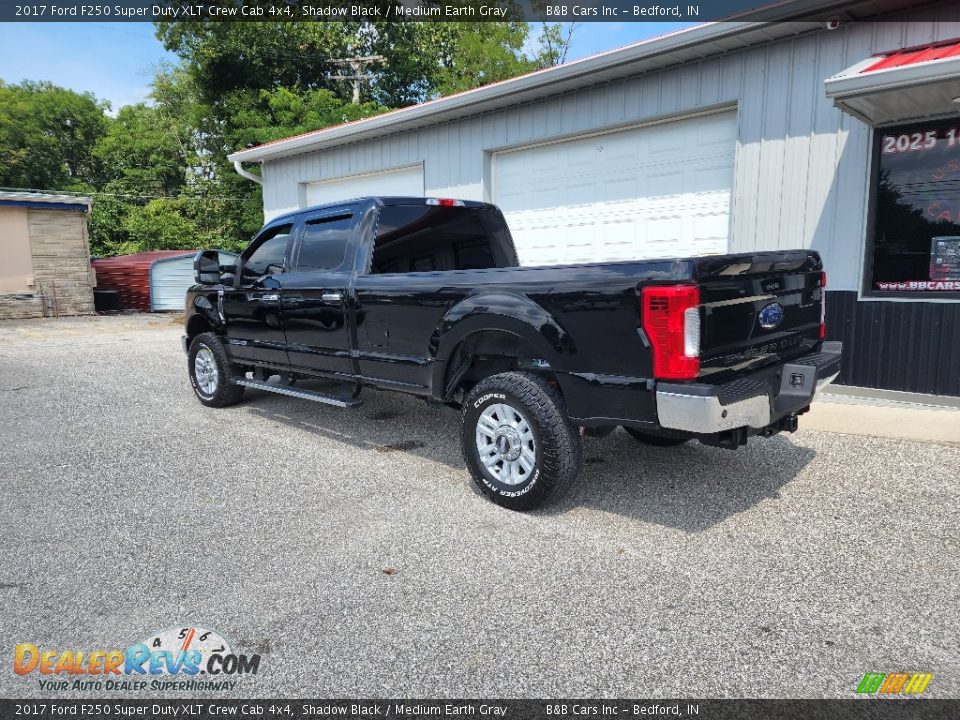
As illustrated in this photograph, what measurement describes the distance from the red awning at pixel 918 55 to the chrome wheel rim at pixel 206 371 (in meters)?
6.68

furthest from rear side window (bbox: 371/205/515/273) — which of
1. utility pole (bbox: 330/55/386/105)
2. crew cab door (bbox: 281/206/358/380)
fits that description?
utility pole (bbox: 330/55/386/105)

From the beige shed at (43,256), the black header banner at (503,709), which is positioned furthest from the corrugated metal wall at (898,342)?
the beige shed at (43,256)

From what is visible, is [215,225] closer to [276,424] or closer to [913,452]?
[276,424]

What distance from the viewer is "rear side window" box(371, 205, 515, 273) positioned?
5.29 m

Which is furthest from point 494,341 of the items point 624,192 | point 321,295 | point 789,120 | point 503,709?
point 624,192

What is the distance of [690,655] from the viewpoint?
2572mm

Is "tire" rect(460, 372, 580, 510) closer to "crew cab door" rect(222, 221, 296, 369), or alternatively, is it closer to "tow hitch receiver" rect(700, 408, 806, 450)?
"tow hitch receiver" rect(700, 408, 806, 450)

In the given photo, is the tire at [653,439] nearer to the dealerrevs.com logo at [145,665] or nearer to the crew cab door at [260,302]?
the crew cab door at [260,302]

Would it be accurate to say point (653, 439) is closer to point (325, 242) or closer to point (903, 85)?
point (325, 242)

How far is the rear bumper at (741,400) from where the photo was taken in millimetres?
3248

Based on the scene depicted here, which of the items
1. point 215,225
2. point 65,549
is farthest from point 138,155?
point 65,549

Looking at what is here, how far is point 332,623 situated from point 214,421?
4.22 metres

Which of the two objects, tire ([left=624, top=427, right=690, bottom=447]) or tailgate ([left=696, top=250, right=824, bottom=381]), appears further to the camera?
tire ([left=624, top=427, right=690, bottom=447])

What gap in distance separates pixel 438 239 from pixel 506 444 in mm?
2222
